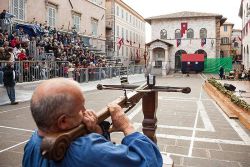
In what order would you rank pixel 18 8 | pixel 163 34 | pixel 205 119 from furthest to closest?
pixel 163 34, pixel 18 8, pixel 205 119

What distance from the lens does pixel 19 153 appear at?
560 cm

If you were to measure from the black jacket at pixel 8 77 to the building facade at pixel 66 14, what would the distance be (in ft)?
29.0

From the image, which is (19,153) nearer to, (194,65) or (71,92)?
(71,92)

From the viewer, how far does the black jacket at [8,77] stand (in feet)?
39.6

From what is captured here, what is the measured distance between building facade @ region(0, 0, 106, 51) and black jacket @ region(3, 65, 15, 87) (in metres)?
8.84

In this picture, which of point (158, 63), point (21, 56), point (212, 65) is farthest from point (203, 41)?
point (21, 56)

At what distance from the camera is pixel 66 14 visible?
27.4 m

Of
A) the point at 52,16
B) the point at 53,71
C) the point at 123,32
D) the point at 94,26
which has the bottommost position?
the point at 53,71

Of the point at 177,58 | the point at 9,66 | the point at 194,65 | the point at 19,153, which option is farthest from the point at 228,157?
the point at 177,58

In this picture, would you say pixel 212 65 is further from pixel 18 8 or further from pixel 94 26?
pixel 18 8

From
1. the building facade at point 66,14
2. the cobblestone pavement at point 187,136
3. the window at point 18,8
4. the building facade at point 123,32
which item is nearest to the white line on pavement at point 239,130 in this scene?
the cobblestone pavement at point 187,136

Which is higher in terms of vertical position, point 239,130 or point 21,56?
point 21,56

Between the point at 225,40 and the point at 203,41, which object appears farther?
the point at 225,40

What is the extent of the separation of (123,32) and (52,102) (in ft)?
159
